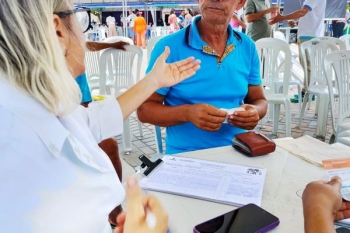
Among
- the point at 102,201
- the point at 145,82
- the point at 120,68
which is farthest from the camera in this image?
the point at 120,68

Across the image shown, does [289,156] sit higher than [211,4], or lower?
lower

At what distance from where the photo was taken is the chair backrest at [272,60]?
3.62 metres

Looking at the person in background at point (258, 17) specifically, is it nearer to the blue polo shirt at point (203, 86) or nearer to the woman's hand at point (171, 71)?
the blue polo shirt at point (203, 86)

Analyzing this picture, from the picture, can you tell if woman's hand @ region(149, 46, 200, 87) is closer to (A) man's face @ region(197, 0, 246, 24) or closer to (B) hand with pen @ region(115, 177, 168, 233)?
(A) man's face @ region(197, 0, 246, 24)

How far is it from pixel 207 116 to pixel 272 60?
263cm

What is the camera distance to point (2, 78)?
62 centimetres

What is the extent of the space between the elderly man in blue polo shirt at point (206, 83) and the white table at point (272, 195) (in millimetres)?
331

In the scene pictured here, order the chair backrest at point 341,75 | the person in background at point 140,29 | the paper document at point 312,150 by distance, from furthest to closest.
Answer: the person in background at point 140,29 → the chair backrest at point 341,75 → the paper document at point 312,150

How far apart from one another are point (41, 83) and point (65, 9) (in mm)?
292

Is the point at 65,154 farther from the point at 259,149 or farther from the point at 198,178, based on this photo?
the point at 259,149

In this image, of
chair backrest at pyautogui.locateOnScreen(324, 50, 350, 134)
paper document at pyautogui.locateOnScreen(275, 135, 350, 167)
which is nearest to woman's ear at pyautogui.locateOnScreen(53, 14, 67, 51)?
paper document at pyautogui.locateOnScreen(275, 135, 350, 167)

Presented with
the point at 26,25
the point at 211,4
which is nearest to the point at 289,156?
the point at 211,4

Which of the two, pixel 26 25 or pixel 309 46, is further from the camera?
pixel 309 46

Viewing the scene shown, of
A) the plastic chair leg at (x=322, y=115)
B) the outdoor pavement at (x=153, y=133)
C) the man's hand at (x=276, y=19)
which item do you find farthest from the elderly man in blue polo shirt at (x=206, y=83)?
the man's hand at (x=276, y=19)
